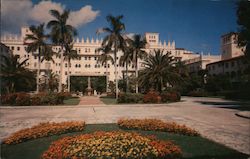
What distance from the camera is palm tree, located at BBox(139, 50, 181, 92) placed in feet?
94.1

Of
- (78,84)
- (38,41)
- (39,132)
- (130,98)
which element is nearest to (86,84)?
(78,84)

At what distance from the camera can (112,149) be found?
17.1ft

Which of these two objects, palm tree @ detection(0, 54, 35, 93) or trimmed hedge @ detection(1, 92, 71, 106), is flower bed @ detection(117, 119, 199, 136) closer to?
trimmed hedge @ detection(1, 92, 71, 106)

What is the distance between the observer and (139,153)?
5.20 m

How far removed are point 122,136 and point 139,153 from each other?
79cm

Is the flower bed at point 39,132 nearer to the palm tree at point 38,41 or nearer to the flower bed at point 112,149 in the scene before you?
the flower bed at point 112,149

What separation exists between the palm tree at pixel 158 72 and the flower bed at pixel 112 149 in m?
23.1

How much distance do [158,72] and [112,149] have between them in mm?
24206

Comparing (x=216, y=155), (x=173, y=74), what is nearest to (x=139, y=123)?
(x=216, y=155)

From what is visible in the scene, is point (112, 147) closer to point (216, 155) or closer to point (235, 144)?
point (216, 155)

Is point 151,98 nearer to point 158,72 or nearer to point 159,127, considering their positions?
point 158,72

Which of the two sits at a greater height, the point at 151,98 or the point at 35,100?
the point at 151,98

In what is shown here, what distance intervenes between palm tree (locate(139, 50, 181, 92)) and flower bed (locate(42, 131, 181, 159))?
75.9ft

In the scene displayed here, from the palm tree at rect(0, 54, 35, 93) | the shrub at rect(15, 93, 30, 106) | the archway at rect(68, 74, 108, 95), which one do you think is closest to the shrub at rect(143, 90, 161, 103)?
the shrub at rect(15, 93, 30, 106)
